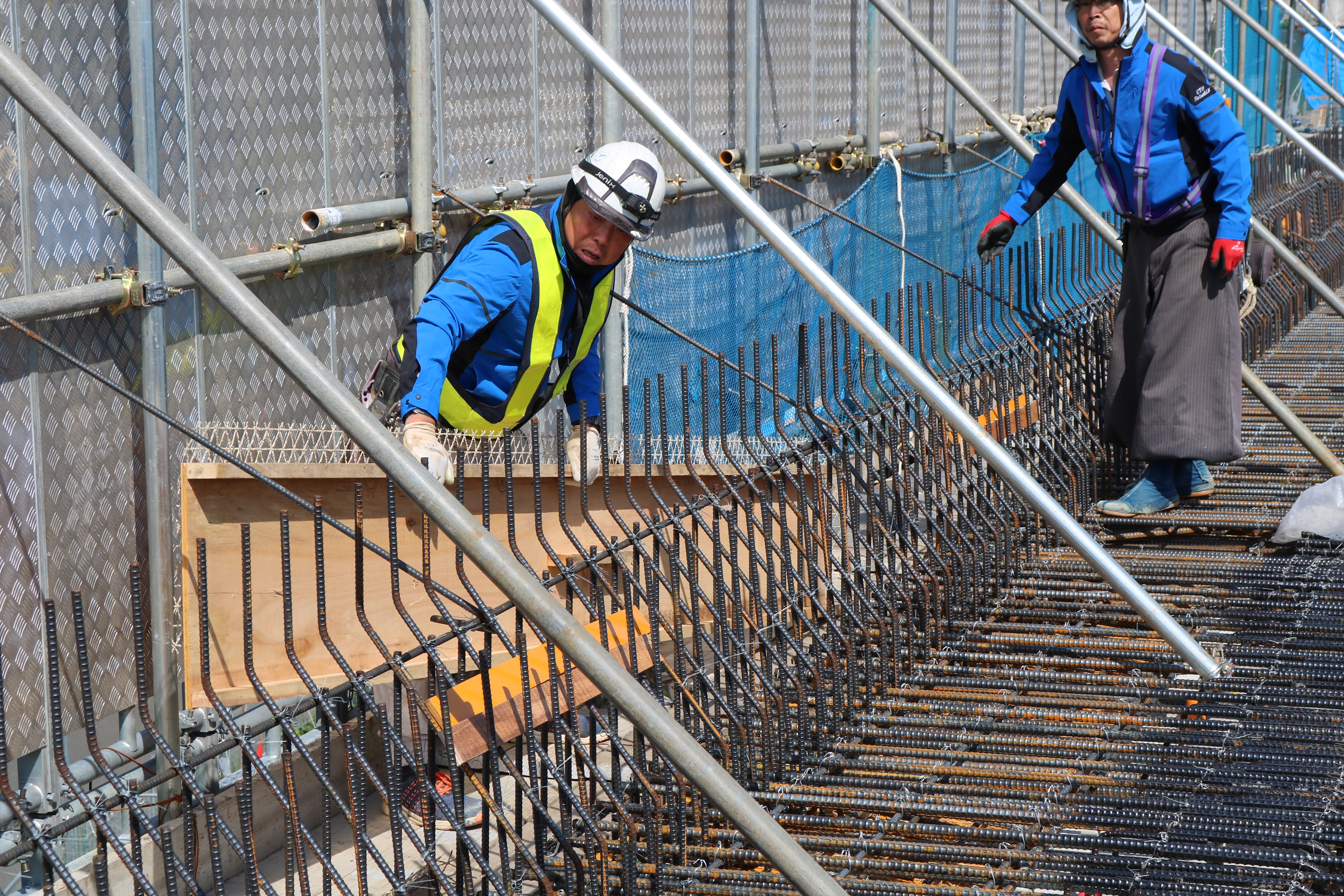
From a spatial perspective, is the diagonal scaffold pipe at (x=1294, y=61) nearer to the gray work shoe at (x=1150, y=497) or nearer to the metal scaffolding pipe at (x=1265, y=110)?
the metal scaffolding pipe at (x=1265, y=110)

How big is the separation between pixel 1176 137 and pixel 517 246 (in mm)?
2664

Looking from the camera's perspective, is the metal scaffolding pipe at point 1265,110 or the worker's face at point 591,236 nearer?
the worker's face at point 591,236

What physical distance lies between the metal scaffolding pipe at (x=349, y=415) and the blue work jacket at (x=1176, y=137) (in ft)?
12.3

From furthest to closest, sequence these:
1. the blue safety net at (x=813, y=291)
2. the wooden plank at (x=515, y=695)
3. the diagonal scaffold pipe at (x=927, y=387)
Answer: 1. the blue safety net at (x=813, y=291)
2. the diagonal scaffold pipe at (x=927, y=387)
3. the wooden plank at (x=515, y=695)

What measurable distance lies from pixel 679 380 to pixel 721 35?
7.64 ft

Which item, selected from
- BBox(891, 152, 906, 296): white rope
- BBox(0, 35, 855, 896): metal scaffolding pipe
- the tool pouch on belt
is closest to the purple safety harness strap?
the tool pouch on belt

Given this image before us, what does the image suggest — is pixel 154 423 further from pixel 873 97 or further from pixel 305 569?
pixel 873 97

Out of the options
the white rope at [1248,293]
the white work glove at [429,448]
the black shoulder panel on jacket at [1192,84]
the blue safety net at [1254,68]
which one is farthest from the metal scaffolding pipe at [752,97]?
the blue safety net at [1254,68]

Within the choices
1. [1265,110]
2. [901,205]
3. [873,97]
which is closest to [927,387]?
[1265,110]

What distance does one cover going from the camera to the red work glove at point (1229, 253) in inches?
219

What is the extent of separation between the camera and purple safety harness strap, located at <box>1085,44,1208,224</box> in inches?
218

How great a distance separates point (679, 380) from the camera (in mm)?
8148

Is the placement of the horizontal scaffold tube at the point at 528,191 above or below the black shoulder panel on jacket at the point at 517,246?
above

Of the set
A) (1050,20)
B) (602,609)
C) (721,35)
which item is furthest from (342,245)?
(1050,20)
